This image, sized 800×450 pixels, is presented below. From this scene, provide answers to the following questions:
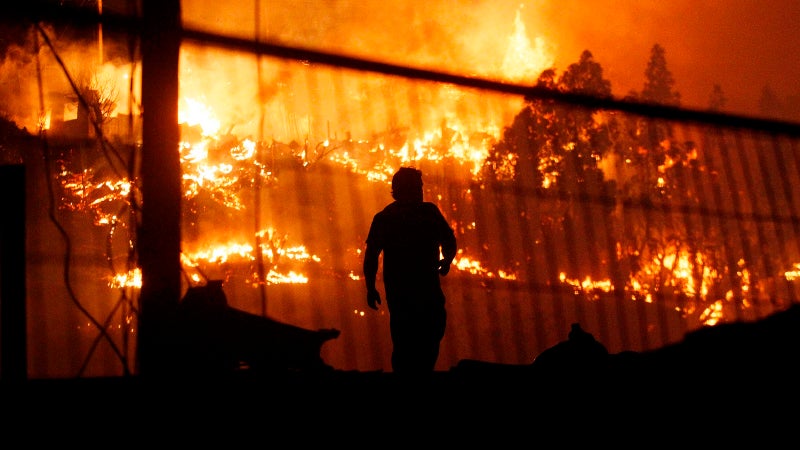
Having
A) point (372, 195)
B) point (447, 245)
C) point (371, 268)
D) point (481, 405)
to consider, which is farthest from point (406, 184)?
point (481, 405)

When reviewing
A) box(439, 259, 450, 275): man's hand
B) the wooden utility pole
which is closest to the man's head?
box(439, 259, 450, 275): man's hand

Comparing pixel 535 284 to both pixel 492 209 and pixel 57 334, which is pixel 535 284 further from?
pixel 57 334

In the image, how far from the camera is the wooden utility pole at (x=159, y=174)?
4.79 metres

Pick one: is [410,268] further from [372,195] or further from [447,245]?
[372,195]

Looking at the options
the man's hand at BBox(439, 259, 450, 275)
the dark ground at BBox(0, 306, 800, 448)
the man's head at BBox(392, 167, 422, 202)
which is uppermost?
the man's head at BBox(392, 167, 422, 202)

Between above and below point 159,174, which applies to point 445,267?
below

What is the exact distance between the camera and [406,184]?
5297mm

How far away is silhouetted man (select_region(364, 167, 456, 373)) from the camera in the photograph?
5312mm

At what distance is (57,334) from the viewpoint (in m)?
6.26

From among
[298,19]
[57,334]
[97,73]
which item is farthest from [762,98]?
[57,334]

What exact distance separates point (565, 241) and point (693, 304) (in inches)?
72.5

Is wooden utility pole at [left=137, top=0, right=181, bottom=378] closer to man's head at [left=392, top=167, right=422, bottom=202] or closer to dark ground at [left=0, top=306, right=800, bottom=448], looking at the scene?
dark ground at [left=0, top=306, right=800, bottom=448]

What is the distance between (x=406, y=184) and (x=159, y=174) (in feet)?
4.98

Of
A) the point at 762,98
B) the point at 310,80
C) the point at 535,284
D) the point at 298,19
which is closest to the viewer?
the point at 310,80
